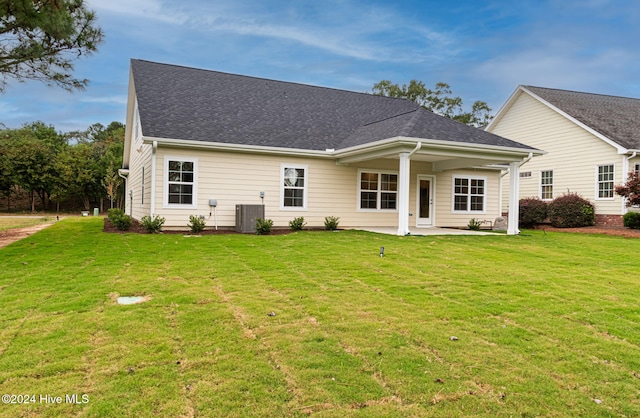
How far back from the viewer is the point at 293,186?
47.0 ft

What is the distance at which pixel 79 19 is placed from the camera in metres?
9.64

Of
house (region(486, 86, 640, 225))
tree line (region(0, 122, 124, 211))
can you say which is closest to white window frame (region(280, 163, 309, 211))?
house (region(486, 86, 640, 225))

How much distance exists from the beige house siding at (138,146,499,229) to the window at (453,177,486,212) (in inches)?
12.8

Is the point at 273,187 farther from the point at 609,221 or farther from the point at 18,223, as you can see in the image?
the point at 609,221

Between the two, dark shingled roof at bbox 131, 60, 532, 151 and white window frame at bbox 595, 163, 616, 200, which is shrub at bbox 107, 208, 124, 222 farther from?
white window frame at bbox 595, 163, 616, 200

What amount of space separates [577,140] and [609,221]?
12.4 ft

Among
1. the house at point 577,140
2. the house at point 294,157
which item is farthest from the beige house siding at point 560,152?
the house at point 294,157

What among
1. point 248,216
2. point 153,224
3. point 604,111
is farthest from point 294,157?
point 604,111

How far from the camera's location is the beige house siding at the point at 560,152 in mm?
17484

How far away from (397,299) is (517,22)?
55.6 feet

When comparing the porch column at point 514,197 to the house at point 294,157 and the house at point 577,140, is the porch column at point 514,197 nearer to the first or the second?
the house at point 294,157

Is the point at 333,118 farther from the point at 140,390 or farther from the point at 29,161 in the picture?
the point at 29,161

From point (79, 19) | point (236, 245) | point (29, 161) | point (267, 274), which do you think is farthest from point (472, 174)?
point (29, 161)

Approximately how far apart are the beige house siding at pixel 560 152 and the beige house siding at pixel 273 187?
5982 millimetres
